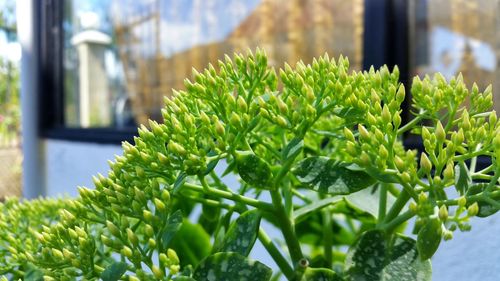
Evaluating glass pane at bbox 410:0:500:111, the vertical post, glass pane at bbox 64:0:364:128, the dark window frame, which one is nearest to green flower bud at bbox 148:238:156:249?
the dark window frame

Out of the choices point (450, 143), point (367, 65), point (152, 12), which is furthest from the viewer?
point (152, 12)

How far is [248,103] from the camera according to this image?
1.45ft

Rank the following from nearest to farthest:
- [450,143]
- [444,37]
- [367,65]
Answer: [450,143]
[367,65]
[444,37]

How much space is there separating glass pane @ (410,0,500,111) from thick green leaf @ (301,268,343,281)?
0.94 meters

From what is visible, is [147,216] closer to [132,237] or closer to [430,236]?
[132,237]

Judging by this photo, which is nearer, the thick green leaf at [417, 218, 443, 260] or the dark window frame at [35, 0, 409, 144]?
the thick green leaf at [417, 218, 443, 260]

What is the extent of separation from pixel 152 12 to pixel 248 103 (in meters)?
2.28

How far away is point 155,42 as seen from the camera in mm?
2598

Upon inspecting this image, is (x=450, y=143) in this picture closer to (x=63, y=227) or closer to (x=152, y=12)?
(x=63, y=227)

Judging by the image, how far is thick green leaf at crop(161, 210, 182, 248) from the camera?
0.40 meters

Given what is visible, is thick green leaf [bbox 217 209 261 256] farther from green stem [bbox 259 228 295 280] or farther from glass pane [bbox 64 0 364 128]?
glass pane [bbox 64 0 364 128]

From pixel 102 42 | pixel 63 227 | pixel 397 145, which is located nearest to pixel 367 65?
pixel 397 145

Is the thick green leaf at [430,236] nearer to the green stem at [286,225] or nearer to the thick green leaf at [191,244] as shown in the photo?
the green stem at [286,225]

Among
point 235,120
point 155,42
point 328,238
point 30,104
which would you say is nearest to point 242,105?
point 235,120
